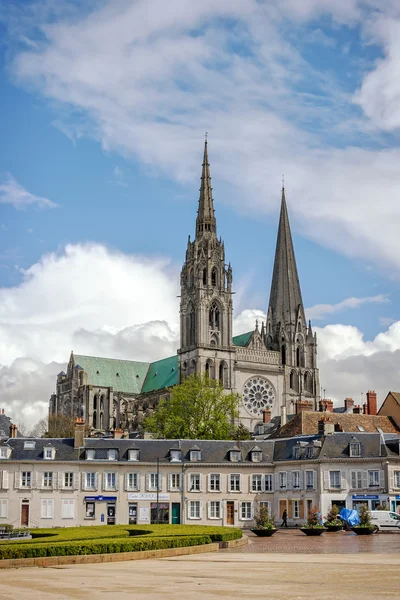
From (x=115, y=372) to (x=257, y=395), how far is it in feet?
98.2

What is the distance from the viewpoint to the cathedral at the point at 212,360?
136 metres

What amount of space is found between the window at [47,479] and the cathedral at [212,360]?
206 feet

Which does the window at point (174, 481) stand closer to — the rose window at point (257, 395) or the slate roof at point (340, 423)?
the slate roof at point (340, 423)

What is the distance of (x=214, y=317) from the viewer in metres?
140

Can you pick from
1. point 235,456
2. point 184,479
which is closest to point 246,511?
point 235,456

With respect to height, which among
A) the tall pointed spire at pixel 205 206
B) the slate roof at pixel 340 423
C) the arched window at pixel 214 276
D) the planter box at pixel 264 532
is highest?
the tall pointed spire at pixel 205 206

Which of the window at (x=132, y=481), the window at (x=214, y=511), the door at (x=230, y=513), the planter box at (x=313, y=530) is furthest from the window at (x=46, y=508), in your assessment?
the planter box at (x=313, y=530)

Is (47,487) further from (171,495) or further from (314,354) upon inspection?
(314,354)

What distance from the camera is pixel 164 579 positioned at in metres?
23.0

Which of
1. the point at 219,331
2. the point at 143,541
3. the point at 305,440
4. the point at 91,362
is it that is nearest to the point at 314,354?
the point at 219,331

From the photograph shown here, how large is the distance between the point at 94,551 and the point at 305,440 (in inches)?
1585

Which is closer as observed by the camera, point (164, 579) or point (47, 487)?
point (164, 579)

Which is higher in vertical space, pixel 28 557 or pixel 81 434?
pixel 81 434

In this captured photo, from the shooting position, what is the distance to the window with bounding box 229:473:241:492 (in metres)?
69.6
